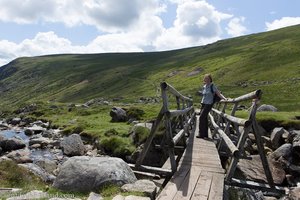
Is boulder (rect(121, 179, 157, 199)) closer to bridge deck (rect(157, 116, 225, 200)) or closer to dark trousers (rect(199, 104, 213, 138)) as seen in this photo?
bridge deck (rect(157, 116, 225, 200))

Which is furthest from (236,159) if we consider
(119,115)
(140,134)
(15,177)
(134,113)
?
(119,115)

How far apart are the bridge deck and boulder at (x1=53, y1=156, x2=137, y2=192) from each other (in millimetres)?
2184

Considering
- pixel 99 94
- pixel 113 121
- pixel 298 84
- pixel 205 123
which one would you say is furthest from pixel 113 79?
pixel 205 123

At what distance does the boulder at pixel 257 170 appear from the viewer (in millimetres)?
18141

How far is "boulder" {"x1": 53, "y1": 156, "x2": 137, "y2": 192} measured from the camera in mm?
Result: 12172

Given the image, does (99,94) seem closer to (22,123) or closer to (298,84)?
(22,123)

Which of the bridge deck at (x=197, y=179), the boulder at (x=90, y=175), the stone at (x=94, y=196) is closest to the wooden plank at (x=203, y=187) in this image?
the bridge deck at (x=197, y=179)

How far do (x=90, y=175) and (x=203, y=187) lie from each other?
14.2 feet

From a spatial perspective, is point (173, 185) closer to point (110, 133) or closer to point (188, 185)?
point (188, 185)

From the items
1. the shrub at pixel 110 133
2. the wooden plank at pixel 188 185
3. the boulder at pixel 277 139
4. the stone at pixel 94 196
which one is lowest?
the shrub at pixel 110 133

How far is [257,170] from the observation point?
18.6 metres

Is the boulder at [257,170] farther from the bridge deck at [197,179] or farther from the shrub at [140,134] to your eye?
the shrub at [140,134]

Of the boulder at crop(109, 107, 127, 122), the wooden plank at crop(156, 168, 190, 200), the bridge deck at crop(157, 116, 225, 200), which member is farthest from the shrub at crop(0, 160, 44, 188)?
the boulder at crop(109, 107, 127, 122)

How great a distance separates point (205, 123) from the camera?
64.8 ft
